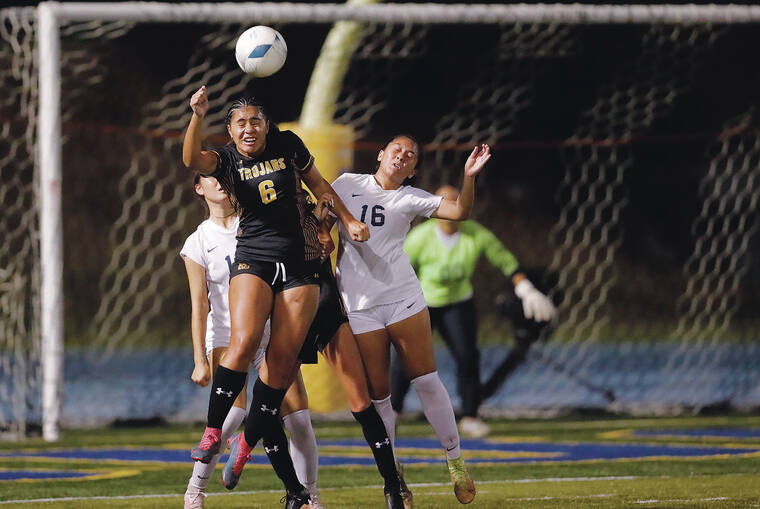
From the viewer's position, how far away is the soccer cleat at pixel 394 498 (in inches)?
259

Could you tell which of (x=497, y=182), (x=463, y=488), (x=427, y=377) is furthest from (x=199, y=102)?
(x=497, y=182)

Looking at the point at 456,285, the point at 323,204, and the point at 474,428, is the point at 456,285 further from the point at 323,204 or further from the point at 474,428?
the point at 323,204

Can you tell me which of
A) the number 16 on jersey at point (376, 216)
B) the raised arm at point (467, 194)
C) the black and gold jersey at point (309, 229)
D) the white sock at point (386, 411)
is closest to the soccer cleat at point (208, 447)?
the black and gold jersey at point (309, 229)

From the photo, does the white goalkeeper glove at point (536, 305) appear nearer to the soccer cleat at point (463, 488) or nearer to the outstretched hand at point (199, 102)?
the soccer cleat at point (463, 488)

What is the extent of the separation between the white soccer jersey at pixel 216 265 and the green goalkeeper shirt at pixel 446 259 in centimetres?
399

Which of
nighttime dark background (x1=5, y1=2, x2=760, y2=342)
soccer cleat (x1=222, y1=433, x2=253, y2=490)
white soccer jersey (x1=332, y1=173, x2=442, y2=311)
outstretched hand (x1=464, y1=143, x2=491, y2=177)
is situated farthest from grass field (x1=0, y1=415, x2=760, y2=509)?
nighttime dark background (x1=5, y1=2, x2=760, y2=342)

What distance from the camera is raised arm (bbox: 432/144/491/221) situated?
6.95 meters

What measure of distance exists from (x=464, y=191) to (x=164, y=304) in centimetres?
2340

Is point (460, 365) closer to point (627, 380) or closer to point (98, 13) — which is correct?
point (98, 13)

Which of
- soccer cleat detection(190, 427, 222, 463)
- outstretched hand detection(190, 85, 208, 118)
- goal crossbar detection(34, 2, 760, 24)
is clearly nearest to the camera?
outstretched hand detection(190, 85, 208, 118)

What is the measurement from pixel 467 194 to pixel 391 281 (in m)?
0.61

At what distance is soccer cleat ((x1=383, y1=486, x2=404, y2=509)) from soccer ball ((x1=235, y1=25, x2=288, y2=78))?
6.86 ft

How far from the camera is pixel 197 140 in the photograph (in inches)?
247

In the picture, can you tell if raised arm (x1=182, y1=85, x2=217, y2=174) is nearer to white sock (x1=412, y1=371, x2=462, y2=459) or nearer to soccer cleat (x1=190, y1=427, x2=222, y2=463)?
soccer cleat (x1=190, y1=427, x2=222, y2=463)
